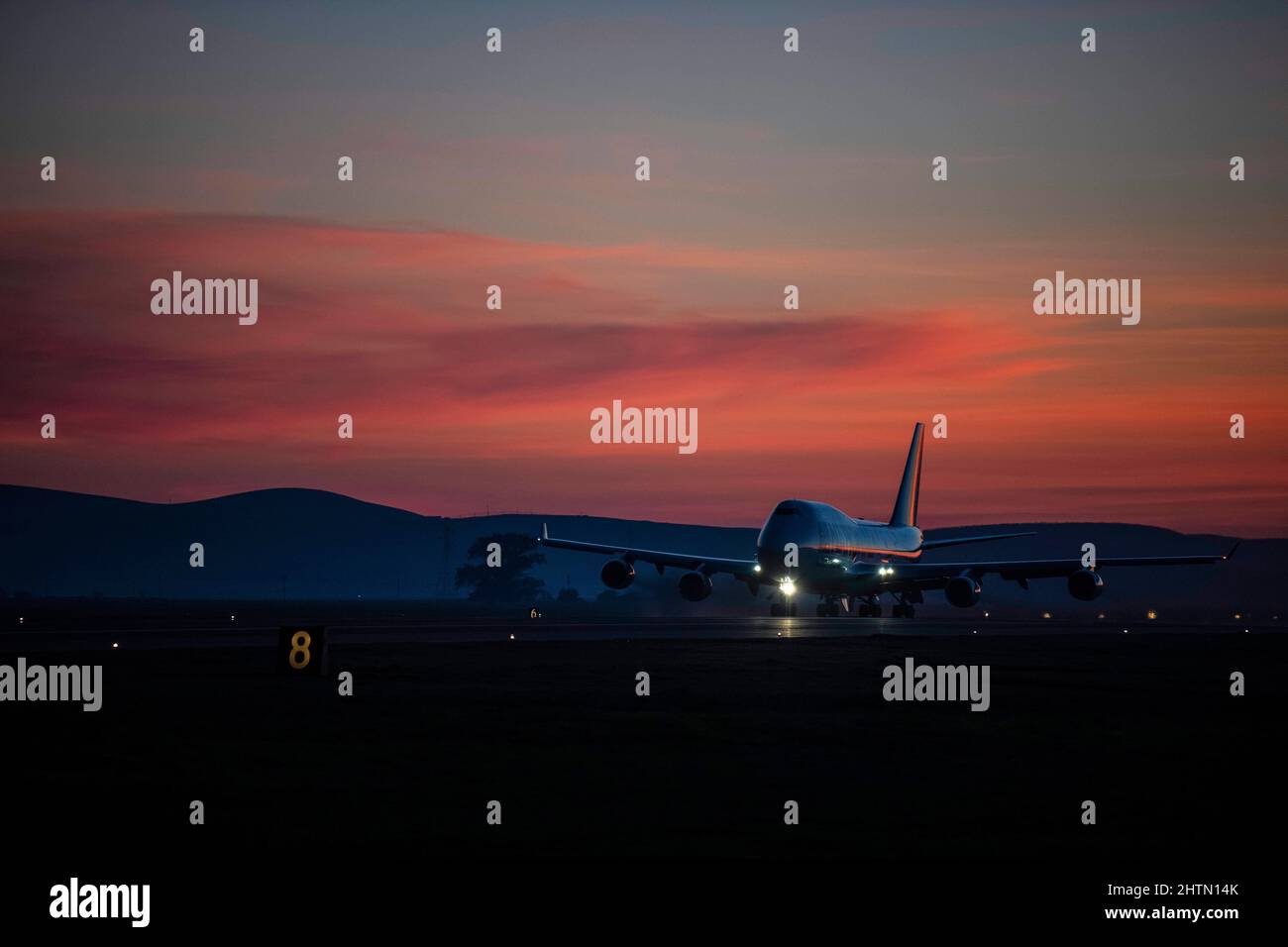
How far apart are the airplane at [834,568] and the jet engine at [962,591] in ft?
0.20

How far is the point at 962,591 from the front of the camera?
8725cm

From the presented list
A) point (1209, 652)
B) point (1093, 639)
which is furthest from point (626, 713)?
point (1093, 639)

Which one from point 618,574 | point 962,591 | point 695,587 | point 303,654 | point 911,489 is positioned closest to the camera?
point 303,654

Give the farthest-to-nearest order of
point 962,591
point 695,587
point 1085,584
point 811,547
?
point 695,587 → point 811,547 → point 962,591 → point 1085,584

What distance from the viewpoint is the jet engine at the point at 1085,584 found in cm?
8375

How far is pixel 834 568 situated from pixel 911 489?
32840 mm

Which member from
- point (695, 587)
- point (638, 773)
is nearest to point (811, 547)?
point (695, 587)

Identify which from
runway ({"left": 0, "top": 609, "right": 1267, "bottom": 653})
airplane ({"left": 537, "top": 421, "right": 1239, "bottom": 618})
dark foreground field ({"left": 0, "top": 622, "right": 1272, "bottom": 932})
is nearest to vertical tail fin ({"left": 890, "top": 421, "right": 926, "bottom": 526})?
airplane ({"left": 537, "top": 421, "right": 1239, "bottom": 618})

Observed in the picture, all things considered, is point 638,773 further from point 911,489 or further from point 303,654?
point 911,489
